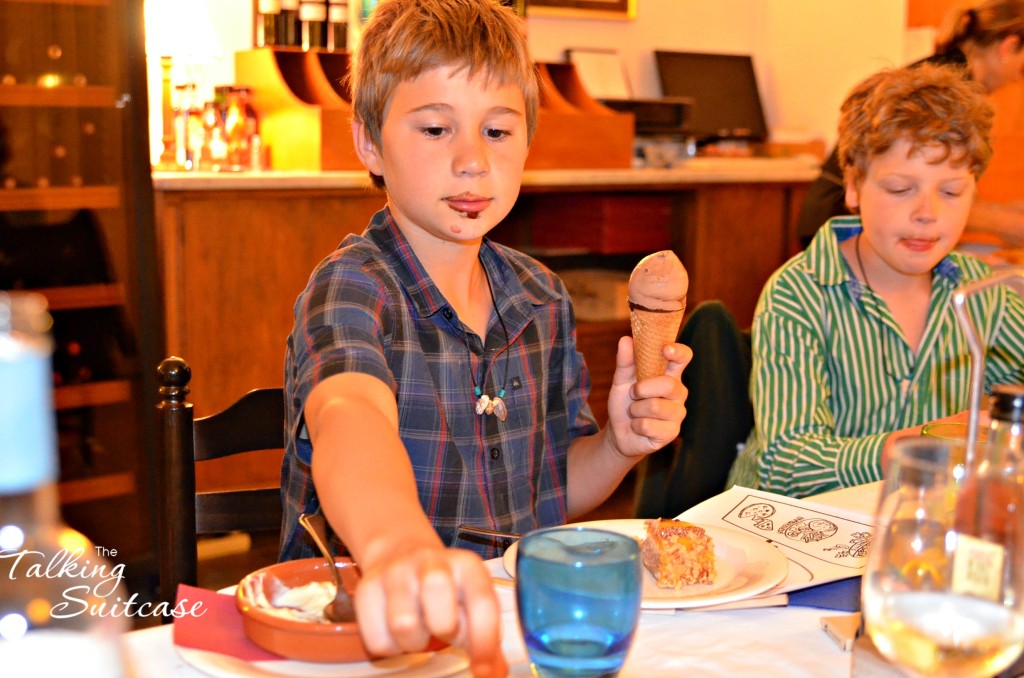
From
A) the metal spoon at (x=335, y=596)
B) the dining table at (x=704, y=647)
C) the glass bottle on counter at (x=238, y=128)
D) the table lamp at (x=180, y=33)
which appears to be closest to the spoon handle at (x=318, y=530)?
the metal spoon at (x=335, y=596)

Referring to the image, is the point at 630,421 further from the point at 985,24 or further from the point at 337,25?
the point at 337,25

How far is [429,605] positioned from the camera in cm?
58

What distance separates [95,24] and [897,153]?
2.09m

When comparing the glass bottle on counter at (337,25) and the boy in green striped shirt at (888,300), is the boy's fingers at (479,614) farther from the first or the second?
the glass bottle on counter at (337,25)

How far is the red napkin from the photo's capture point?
810 mm

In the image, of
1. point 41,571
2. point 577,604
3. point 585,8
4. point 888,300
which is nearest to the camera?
point 41,571

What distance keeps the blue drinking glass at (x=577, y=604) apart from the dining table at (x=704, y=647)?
95 mm

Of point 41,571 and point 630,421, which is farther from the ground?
point 41,571

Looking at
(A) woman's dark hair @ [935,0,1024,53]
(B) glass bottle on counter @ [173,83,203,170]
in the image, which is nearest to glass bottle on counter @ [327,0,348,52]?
(B) glass bottle on counter @ [173,83,203,170]

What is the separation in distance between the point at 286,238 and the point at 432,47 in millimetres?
1954

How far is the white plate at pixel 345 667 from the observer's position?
774 millimetres

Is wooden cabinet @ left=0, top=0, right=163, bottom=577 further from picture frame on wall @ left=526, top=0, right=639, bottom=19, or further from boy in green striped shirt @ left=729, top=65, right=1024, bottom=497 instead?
boy in green striped shirt @ left=729, top=65, right=1024, bottom=497

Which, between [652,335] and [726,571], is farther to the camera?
[652,335]

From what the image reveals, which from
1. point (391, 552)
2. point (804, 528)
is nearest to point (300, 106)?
point (804, 528)
